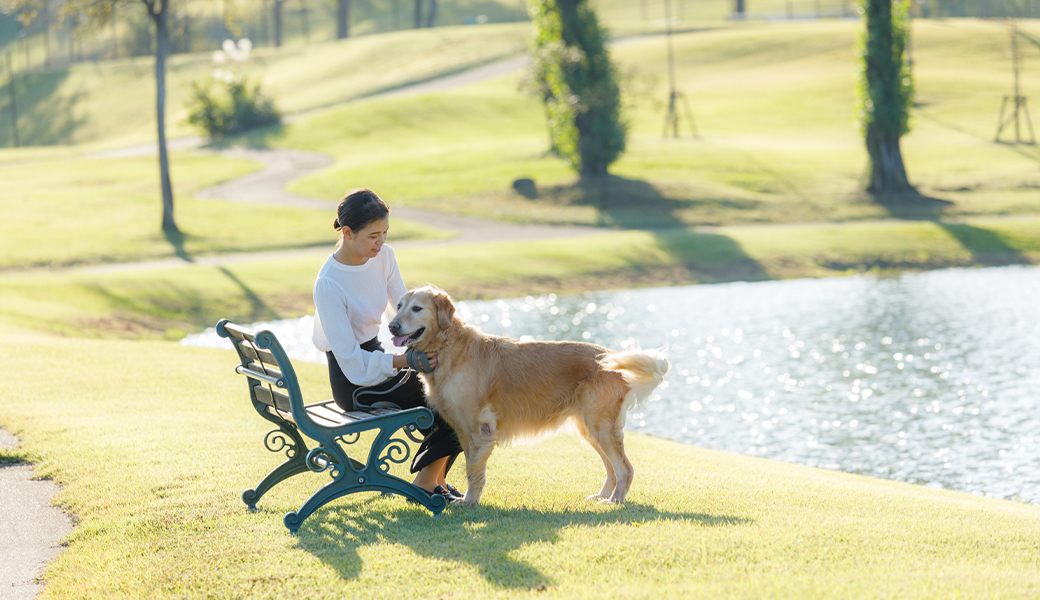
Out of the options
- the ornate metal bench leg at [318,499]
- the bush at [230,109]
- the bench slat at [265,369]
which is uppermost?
the bush at [230,109]

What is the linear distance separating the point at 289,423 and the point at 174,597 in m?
1.63

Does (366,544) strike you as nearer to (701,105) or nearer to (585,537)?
(585,537)

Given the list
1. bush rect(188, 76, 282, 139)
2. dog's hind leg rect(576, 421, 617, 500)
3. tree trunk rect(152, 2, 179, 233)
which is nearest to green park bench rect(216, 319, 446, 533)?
dog's hind leg rect(576, 421, 617, 500)

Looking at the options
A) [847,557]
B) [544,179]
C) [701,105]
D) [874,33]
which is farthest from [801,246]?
[701,105]

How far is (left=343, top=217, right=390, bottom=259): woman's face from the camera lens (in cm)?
612

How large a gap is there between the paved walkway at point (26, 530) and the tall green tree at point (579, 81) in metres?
32.4

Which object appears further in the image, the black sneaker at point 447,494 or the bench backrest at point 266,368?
the black sneaker at point 447,494

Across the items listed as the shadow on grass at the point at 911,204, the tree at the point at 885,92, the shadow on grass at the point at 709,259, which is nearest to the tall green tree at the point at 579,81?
the shadow on grass at the point at 709,259

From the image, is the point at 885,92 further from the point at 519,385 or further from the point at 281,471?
the point at 281,471

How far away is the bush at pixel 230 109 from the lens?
6197cm

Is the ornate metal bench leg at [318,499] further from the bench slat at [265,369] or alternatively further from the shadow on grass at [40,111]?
the shadow on grass at [40,111]

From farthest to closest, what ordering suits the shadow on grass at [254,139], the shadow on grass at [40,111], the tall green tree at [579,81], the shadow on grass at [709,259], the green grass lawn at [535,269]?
the shadow on grass at [40,111] → the shadow on grass at [254,139] → the tall green tree at [579,81] → the shadow on grass at [709,259] → the green grass lawn at [535,269]

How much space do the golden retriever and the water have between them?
2.22m

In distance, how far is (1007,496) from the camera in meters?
10.0
